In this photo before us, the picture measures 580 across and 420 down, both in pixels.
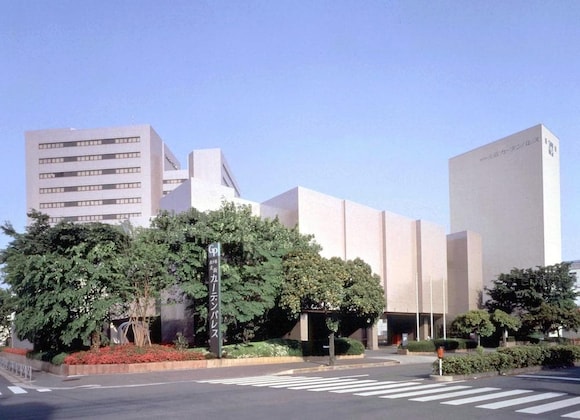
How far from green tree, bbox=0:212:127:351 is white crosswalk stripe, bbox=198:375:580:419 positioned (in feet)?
30.7

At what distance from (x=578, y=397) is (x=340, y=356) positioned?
23.1 m

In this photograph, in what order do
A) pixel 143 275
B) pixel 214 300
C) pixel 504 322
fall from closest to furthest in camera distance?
1. pixel 214 300
2. pixel 143 275
3. pixel 504 322

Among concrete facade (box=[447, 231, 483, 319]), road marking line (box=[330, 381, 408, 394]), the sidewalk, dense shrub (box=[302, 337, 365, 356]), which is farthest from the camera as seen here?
concrete facade (box=[447, 231, 483, 319])

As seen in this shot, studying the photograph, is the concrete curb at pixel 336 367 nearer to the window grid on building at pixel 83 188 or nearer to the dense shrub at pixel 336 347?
the dense shrub at pixel 336 347

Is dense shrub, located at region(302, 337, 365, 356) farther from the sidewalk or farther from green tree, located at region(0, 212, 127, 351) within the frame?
green tree, located at region(0, 212, 127, 351)

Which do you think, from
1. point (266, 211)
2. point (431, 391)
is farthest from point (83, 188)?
point (431, 391)

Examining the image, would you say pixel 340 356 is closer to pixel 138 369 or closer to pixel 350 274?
pixel 350 274

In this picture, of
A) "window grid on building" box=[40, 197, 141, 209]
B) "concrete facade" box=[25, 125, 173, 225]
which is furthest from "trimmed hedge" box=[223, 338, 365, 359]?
"window grid on building" box=[40, 197, 141, 209]

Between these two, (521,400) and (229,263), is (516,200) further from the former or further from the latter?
(521,400)

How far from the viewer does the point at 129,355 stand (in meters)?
29.2

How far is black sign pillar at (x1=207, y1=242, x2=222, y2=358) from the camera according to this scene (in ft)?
101

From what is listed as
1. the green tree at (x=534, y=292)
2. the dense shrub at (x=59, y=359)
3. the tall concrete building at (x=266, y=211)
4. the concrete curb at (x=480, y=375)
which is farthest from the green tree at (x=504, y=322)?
the dense shrub at (x=59, y=359)

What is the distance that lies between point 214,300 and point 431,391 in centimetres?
1531

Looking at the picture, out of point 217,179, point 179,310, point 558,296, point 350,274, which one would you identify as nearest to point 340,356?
point 350,274
